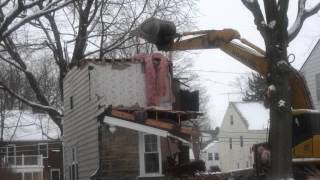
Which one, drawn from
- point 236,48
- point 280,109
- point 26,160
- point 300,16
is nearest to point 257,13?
point 236,48

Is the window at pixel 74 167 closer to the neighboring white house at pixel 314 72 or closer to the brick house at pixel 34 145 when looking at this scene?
the neighboring white house at pixel 314 72

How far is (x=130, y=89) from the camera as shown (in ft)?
69.4

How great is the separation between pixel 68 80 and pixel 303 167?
11.2m

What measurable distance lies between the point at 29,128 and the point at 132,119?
4331 centimetres

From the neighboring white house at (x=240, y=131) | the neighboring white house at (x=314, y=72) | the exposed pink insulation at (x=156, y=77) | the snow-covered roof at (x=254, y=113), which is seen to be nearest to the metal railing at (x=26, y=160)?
the neighboring white house at (x=240, y=131)

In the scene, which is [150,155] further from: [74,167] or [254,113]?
[254,113]

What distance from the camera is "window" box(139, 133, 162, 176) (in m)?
20.2

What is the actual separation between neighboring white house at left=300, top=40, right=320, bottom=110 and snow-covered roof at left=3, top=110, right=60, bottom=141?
31200 millimetres

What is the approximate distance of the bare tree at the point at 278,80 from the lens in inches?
635

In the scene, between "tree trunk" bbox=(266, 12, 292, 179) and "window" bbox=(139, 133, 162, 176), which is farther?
"window" bbox=(139, 133, 162, 176)

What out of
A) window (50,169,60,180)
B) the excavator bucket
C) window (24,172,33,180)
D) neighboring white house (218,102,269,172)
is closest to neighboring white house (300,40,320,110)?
the excavator bucket

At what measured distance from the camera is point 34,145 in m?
59.4

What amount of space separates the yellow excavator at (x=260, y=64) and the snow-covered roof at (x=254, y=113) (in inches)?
1465

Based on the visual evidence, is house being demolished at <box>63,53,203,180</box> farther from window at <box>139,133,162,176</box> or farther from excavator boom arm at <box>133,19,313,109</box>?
excavator boom arm at <box>133,19,313,109</box>
